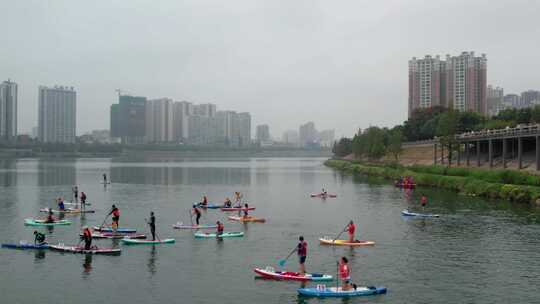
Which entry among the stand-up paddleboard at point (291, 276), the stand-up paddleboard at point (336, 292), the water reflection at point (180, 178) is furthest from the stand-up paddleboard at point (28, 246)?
the water reflection at point (180, 178)

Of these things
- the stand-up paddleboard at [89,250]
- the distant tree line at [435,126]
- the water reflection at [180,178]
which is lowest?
the stand-up paddleboard at [89,250]

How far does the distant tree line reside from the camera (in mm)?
112125

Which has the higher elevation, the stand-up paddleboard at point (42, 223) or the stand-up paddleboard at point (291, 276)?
the stand-up paddleboard at point (42, 223)

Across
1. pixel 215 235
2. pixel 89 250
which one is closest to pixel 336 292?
pixel 89 250

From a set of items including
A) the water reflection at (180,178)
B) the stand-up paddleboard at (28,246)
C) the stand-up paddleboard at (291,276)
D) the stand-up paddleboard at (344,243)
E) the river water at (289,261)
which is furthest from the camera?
the water reflection at (180,178)

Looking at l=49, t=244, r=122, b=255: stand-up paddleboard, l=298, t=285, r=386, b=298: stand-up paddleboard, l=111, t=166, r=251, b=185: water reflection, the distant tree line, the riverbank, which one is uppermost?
the distant tree line

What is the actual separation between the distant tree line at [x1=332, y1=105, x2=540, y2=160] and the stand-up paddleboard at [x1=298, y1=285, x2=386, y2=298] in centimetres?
8303

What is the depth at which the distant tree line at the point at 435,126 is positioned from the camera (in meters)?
112

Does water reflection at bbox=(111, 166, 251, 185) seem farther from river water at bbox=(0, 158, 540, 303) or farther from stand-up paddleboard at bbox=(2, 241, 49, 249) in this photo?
stand-up paddleboard at bbox=(2, 241, 49, 249)

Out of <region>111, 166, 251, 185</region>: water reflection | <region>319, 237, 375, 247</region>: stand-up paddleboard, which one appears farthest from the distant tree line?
<region>319, 237, 375, 247</region>: stand-up paddleboard

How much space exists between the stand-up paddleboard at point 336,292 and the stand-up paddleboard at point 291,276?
218cm

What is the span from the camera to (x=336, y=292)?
2577cm

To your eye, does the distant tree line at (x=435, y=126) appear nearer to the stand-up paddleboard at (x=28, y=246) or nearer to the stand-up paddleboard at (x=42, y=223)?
the stand-up paddleboard at (x=42, y=223)

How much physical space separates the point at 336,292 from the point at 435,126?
445 ft
